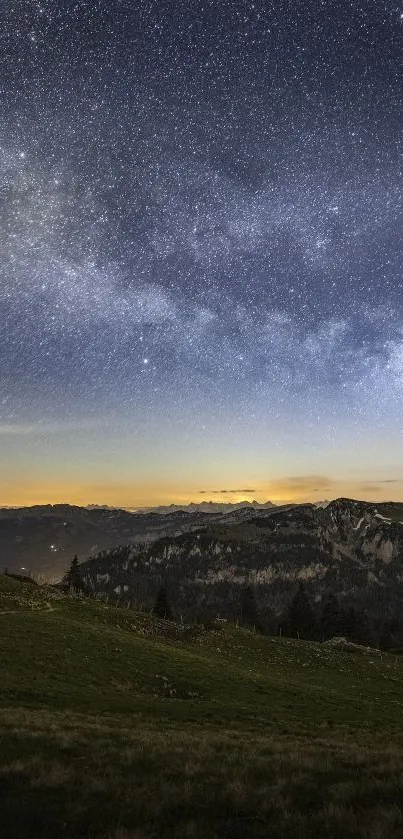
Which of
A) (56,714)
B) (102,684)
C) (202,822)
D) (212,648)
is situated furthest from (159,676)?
(202,822)

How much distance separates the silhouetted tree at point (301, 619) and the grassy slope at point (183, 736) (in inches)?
1778

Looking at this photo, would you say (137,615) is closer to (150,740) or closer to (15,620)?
(15,620)

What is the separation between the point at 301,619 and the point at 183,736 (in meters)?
92.7

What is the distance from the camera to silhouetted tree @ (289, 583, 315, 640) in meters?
101

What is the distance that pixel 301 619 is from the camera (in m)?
103

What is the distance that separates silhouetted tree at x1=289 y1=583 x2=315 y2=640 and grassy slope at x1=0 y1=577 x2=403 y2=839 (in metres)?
45.2

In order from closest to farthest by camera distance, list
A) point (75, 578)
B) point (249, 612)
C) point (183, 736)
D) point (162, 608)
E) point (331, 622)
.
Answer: point (183, 736) < point (331, 622) < point (162, 608) < point (75, 578) < point (249, 612)

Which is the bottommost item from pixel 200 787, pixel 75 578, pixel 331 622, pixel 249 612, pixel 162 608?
pixel 249 612

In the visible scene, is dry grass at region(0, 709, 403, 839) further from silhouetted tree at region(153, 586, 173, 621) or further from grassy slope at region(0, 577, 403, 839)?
silhouetted tree at region(153, 586, 173, 621)

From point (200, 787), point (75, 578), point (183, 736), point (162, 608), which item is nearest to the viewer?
point (200, 787)

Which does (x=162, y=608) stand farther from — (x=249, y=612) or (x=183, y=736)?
(x=183, y=736)

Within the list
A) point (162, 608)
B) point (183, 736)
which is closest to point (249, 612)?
point (162, 608)

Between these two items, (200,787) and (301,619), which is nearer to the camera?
(200,787)

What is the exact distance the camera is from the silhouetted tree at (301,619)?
333 ft
